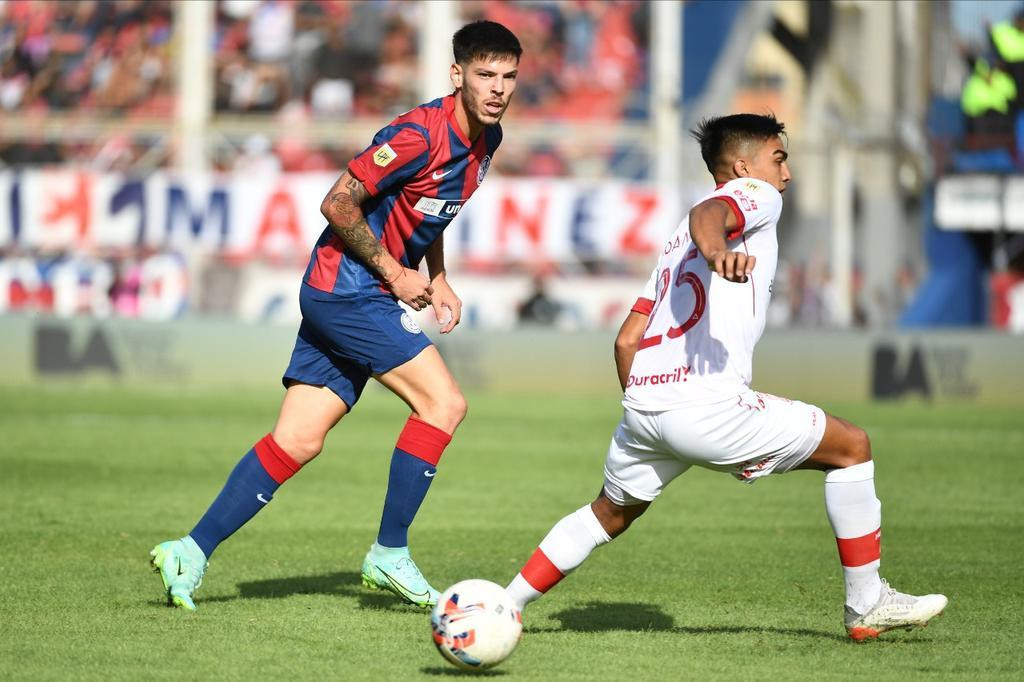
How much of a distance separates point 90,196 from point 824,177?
11848 mm

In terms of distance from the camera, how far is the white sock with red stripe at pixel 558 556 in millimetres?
5707

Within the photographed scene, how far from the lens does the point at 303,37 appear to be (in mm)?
28812

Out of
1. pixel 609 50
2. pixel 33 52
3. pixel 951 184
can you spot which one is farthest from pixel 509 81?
pixel 33 52

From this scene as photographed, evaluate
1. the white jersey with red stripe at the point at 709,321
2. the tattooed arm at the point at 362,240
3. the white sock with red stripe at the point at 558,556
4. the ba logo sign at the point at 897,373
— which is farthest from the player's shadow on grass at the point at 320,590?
the ba logo sign at the point at 897,373

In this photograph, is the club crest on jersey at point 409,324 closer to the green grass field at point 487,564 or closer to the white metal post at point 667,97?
the green grass field at point 487,564

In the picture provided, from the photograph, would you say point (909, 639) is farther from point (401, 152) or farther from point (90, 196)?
point (90, 196)

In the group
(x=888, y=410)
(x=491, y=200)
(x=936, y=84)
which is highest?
(x=936, y=84)

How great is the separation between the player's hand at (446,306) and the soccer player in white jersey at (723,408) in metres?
1.07

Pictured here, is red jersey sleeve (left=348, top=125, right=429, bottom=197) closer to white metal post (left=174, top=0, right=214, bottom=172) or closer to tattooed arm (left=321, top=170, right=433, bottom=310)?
tattooed arm (left=321, top=170, right=433, bottom=310)

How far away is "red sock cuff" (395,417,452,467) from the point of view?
6.50m

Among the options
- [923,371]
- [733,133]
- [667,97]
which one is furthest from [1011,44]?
[733,133]

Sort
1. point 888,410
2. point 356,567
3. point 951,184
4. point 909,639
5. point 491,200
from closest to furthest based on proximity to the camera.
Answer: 1. point 909,639
2. point 356,567
3. point 888,410
4. point 951,184
5. point 491,200

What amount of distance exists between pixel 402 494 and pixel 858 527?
74.7 inches

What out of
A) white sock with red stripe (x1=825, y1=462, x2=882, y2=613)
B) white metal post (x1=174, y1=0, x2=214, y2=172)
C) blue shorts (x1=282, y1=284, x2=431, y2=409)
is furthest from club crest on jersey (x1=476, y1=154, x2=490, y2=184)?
white metal post (x1=174, y1=0, x2=214, y2=172)
